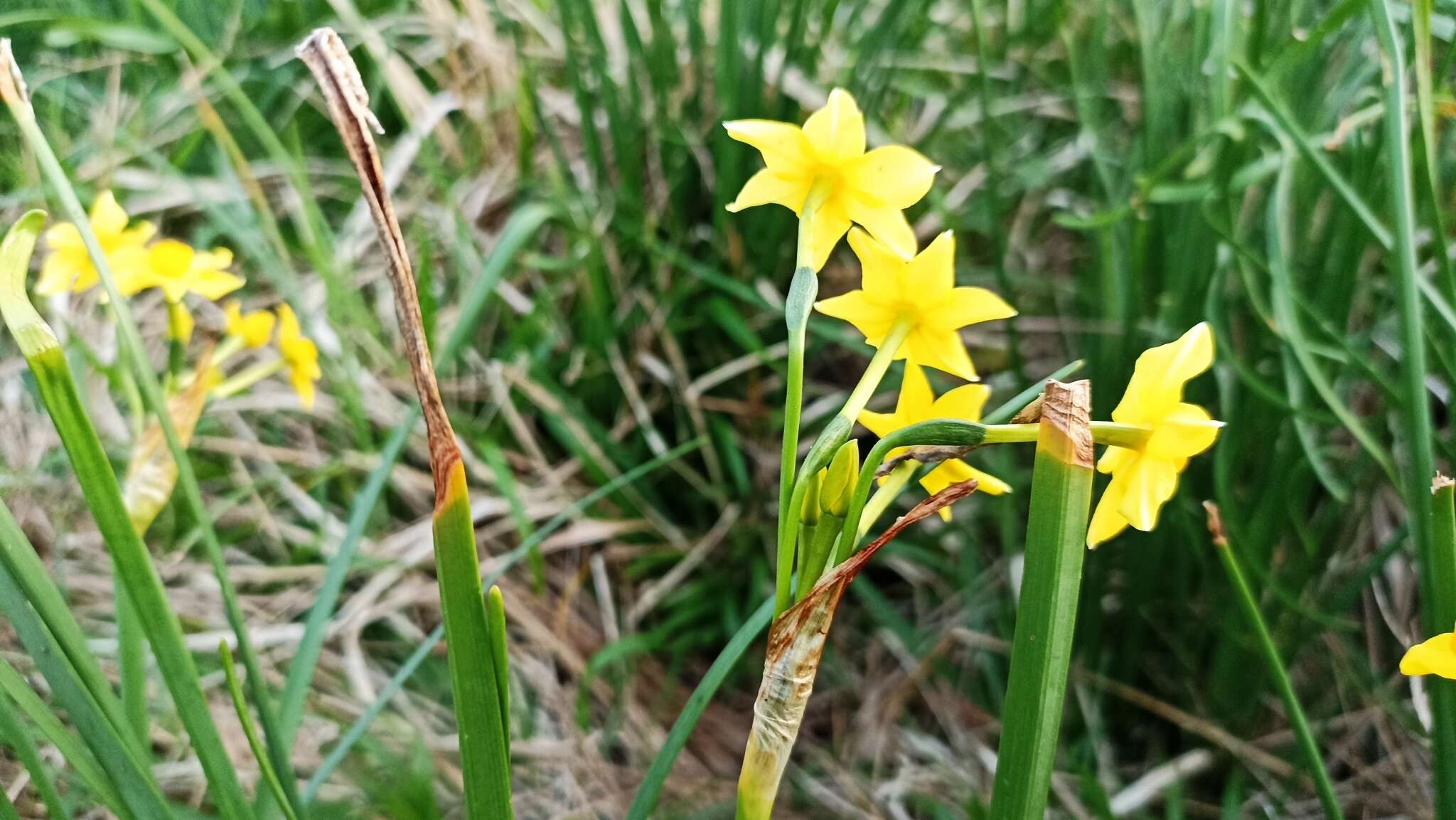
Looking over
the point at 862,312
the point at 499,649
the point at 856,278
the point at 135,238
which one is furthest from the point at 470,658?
the point at 856,278

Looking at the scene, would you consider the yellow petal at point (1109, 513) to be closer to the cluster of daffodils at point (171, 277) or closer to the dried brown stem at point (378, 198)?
the dried brown stem at point (378, 198)

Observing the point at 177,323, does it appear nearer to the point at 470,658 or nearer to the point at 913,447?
the point at 470,658

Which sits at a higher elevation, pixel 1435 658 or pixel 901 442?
pixel 901 442

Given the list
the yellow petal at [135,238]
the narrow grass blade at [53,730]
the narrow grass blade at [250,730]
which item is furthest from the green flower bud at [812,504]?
the yellow petal at [135,238]

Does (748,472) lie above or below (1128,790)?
above

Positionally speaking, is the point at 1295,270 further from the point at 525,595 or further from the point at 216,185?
the point at 216,185

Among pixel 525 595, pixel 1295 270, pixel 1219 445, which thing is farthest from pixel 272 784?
pixel 1295 270
